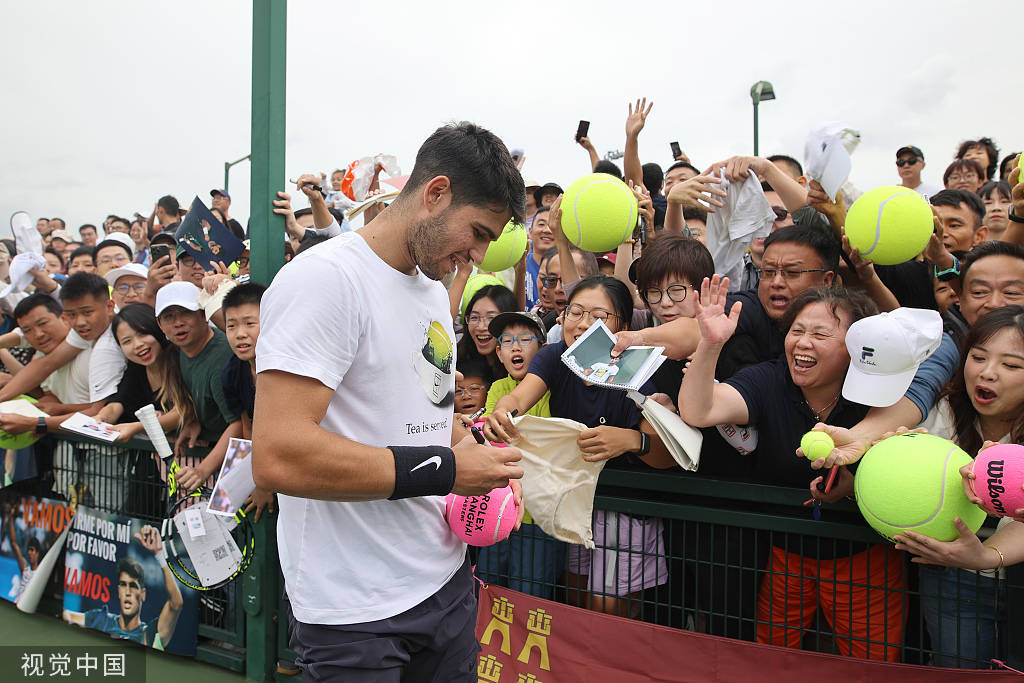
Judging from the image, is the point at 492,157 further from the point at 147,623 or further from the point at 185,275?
the point at 185,275

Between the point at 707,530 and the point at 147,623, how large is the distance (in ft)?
10.2

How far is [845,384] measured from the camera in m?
2.30

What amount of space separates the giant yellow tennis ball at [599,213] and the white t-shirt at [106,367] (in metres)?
3.05

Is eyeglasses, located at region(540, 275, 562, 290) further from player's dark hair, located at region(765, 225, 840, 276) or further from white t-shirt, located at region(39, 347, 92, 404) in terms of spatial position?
white t-shirt, located at region(39, 347, 92, 404)

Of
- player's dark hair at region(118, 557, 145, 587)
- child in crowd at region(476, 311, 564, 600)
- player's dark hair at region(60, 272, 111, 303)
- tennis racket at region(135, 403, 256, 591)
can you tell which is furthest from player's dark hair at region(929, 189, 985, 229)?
player's dark hair at region(60, 272, 111, 303)

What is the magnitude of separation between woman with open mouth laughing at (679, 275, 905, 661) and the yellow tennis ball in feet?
0.75

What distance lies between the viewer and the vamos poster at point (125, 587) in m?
3.78

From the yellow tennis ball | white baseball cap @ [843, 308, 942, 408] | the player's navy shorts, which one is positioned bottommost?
the player's navy shorts

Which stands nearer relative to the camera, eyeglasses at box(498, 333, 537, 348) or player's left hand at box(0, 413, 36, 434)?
eyeglasses at box(498, 333, 537, 348)

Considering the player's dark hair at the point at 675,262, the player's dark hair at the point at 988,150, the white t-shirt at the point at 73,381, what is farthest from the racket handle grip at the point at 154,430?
the player's dark hair at the point at 988,150

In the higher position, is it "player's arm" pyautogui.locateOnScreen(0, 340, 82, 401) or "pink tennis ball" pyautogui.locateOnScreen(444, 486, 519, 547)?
"player's arm" pyautogui.locateOnScreen(0, 340, 82, 401)

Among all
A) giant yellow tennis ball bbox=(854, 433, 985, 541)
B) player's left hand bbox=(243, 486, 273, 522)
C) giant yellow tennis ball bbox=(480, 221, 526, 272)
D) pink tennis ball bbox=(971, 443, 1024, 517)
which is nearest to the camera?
pink tennis ball bbox=(971, 443, 1024, 517)

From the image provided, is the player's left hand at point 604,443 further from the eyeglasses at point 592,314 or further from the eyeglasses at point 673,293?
the eyeglasses at point 673,293

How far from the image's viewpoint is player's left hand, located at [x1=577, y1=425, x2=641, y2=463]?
2691 millimetres
